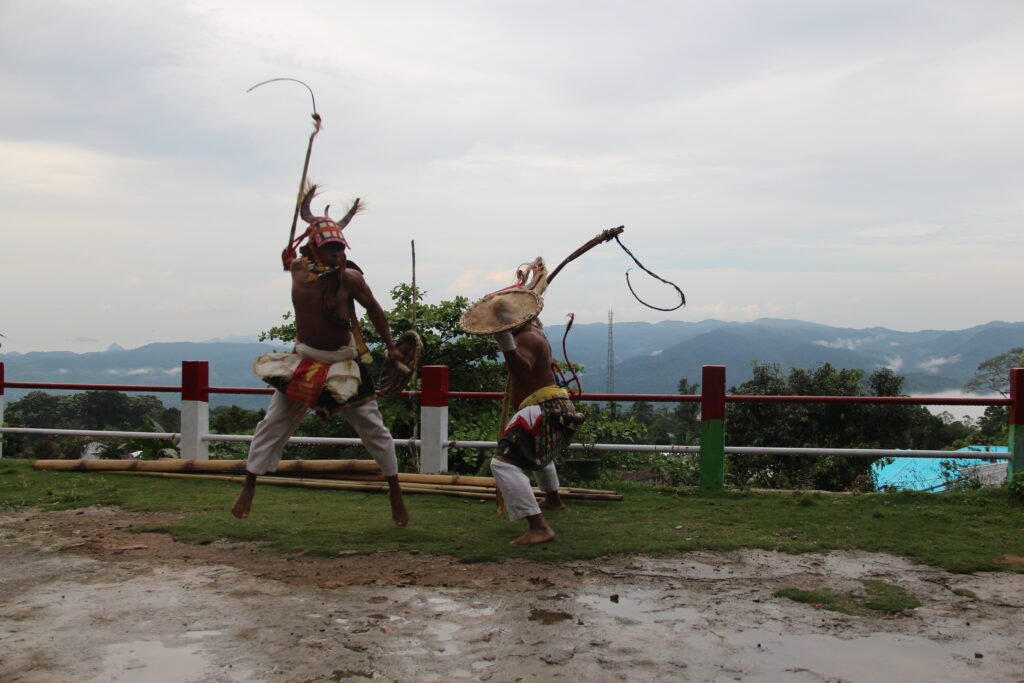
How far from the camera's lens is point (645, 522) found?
21.7 feet

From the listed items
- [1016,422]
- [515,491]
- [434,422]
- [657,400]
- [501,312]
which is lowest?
[515,491]

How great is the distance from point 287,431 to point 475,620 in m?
2.41

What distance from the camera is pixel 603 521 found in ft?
21.7

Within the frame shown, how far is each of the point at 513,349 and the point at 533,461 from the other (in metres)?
0.73

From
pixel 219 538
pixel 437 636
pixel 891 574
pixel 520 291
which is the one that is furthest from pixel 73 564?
pixel 891 574

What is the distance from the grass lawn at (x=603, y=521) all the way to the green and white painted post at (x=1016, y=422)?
1.04 ft

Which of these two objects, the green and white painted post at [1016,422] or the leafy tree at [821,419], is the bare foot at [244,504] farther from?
the leafy tree at [821,419]

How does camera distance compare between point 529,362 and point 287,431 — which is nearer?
point 529,362

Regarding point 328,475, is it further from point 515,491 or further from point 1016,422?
point 1016,422

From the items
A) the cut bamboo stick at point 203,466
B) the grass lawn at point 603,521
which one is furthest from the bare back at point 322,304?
the cut bamboo stick at point 203,466

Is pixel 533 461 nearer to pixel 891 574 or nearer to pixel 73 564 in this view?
pixel 891 574

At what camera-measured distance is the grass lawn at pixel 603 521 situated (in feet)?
19.0

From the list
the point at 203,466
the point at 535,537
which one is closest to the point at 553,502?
the point at 535,537

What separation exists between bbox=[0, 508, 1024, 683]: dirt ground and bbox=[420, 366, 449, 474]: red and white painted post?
9.02 ft
